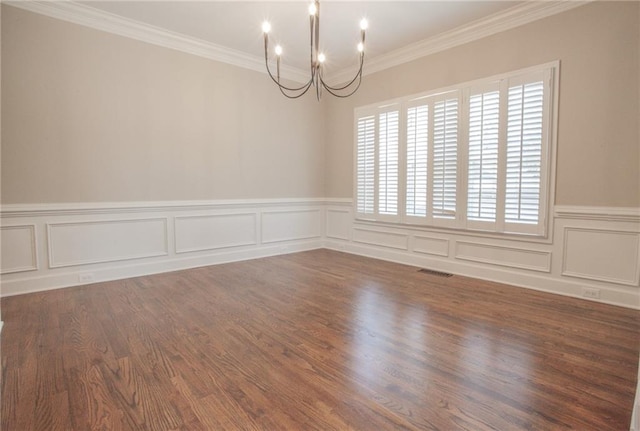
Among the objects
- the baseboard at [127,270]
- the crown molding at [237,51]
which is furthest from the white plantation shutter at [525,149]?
the baseboard at [127,270]

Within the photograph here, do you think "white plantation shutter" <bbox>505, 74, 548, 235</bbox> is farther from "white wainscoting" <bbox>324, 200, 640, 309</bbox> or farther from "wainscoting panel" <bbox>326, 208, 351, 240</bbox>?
"wainscoting panel" <bbox>326, 208, 351, 240</bbox>

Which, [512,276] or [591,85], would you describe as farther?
[512,276]

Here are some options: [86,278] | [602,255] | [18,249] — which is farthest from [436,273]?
[18,249]

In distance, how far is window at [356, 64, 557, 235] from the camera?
3.69 metres

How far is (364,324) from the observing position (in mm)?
2855

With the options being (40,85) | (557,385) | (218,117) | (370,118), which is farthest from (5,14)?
(557,385)

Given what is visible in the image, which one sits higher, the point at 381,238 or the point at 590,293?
the point at 381,238

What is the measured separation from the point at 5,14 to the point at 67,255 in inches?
102

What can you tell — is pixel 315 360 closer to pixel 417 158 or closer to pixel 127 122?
pixel 417 158

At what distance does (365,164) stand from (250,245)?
91.1 inches

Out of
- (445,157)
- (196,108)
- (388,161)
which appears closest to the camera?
(445,157)

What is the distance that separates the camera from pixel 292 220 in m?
5.96

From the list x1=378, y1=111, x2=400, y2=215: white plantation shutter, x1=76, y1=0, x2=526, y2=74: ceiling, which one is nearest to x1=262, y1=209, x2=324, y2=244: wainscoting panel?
x1=378, y1=111, x2=400, y2=215: white plantation shutter

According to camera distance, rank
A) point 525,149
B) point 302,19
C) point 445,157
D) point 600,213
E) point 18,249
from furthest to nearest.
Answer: point 445,157
point 302,19
point 525,149
point 18,249
point 600,213
